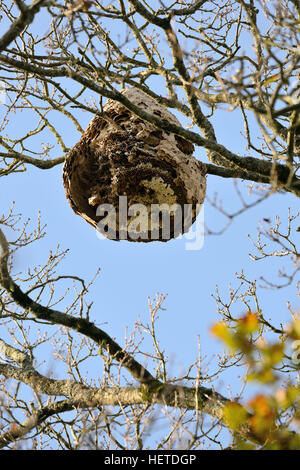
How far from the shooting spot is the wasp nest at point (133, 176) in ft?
12.8

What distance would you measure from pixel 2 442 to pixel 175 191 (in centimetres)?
237

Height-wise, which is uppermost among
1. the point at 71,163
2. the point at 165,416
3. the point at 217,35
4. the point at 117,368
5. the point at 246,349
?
the point at 217,35

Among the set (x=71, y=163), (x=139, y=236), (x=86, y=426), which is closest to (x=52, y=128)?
(x=71, y=163)

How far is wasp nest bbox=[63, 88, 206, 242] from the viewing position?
391cm

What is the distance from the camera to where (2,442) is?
401 centimetres

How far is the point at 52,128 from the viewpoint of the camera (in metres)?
5.54

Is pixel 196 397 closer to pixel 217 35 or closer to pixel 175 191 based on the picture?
pixel 175 191

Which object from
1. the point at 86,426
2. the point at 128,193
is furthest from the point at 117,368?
the point at 128,193

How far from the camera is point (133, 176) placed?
3.88 m
